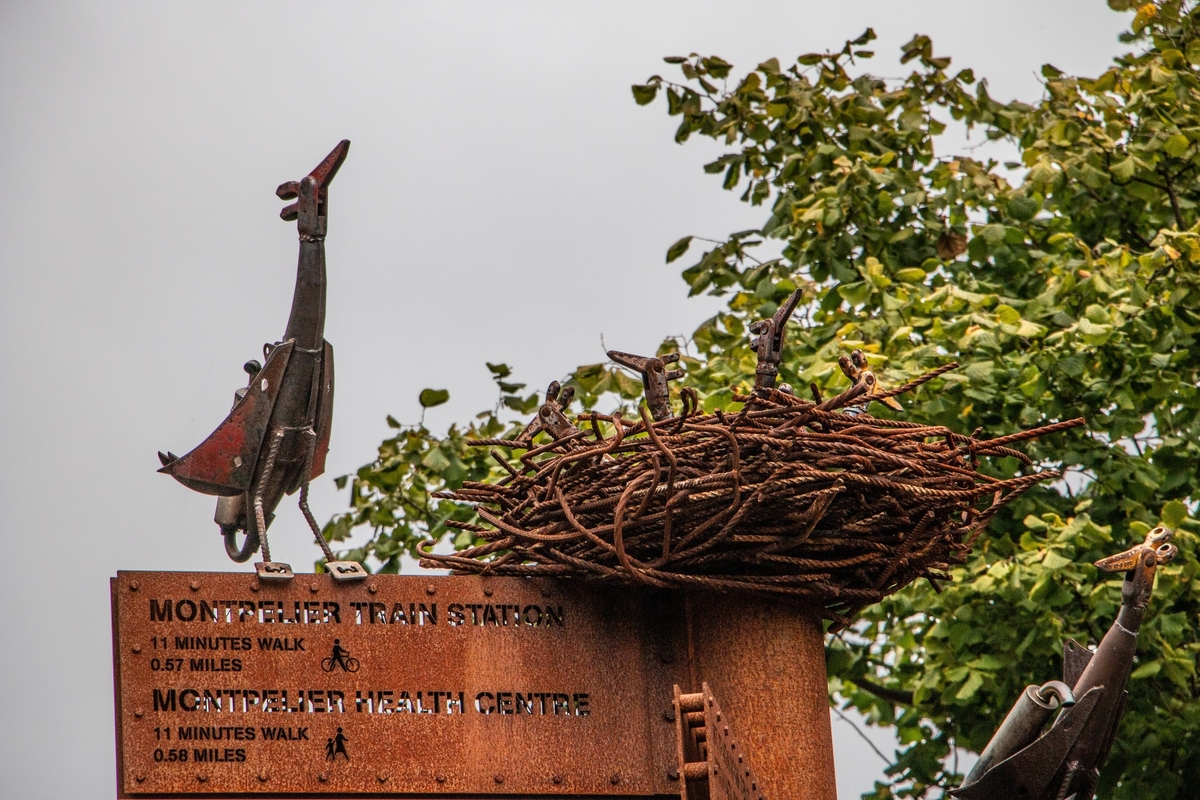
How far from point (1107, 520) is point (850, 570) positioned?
4700 millimetres

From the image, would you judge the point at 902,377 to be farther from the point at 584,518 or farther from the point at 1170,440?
the point at 584,518

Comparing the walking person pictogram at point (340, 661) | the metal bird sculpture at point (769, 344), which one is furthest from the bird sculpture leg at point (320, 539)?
the metal bird sculpture at point (769, 344)

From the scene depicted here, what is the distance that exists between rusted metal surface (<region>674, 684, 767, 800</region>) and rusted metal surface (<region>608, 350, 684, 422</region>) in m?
1.14

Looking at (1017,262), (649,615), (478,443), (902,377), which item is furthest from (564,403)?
(1017,262)

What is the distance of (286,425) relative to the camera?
5688 mm

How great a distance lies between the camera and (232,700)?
17.9ft

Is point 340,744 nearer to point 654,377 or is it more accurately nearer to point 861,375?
point 654,377

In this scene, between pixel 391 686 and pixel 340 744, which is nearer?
pixel 340 744

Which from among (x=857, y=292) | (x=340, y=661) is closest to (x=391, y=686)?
(x=340, y=661)

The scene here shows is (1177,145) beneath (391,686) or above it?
above

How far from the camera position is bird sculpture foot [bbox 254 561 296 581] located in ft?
18.2

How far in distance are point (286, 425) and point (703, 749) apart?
4.76 feet

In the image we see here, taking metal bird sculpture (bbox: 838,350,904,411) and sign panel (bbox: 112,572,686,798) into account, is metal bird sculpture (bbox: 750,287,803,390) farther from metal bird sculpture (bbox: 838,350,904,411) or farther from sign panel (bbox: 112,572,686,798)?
sign panel (bbox: 112,572,686,798)

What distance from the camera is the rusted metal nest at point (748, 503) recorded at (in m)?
5.61
